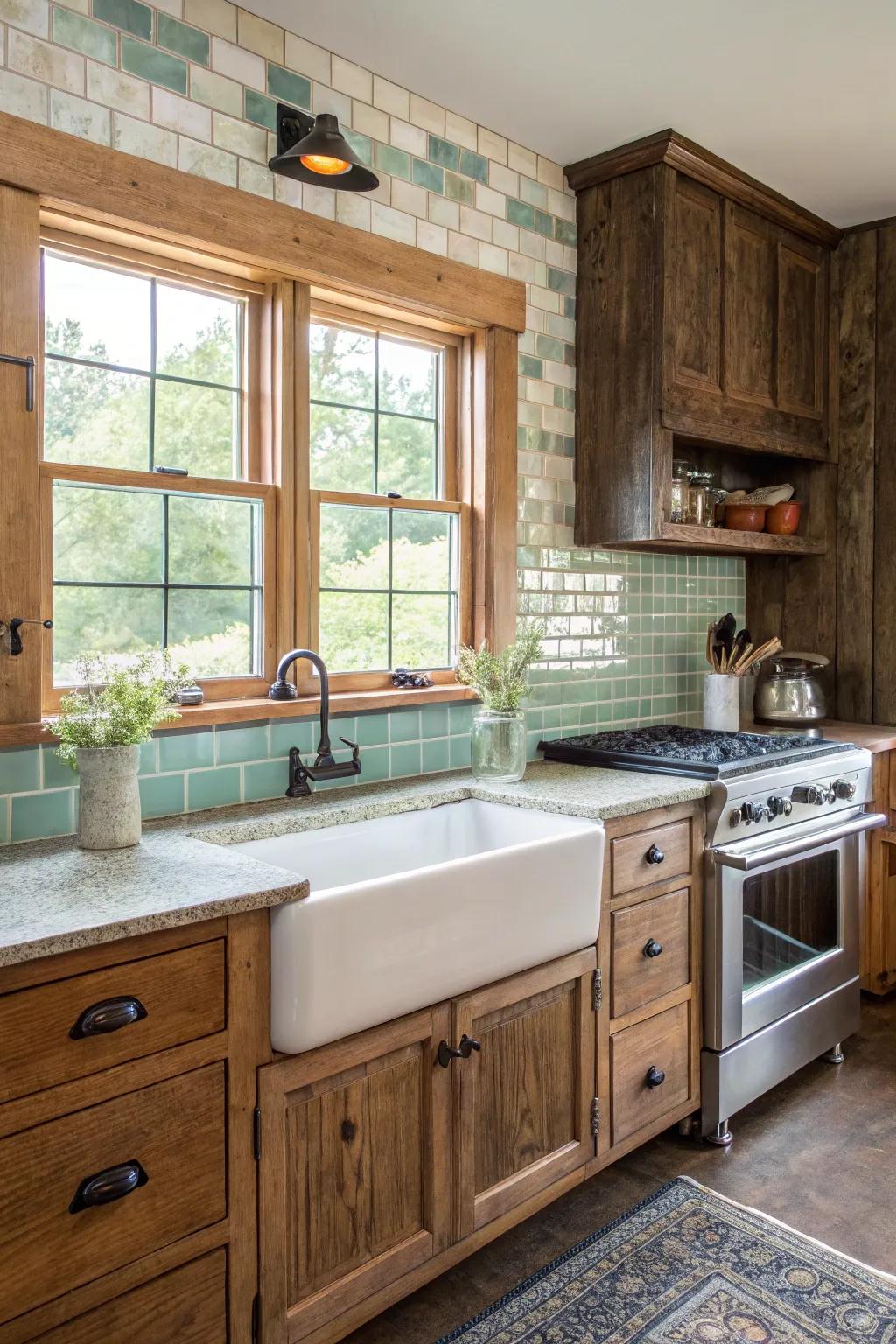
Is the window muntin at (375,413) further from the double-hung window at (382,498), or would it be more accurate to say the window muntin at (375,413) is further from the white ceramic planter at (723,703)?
the white ceramic planter at (723,703)

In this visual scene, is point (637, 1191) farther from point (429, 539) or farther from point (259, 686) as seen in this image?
point (429, 539)

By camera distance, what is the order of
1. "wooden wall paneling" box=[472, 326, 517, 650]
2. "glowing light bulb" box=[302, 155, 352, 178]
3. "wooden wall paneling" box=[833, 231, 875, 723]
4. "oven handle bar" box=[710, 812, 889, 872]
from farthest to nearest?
1. "wooden wall paneling" box=[833, 231, 875, 723]
2. "wooden wall paneling" box=[472, 326, 517, 650]
3. "oven handle bar" box=[710, 812, 889, 872]
4. "glowing light bulb" box=[302, 155, 352, 178]

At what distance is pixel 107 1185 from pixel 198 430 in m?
1.64

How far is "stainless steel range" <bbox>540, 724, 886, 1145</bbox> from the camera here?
2600 millimetres

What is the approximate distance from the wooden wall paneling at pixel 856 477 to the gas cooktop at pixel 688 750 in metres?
0.70

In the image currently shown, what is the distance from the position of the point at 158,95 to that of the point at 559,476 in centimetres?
157

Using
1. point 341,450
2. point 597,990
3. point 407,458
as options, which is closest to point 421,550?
point 407,458

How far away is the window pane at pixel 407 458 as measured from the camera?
2.79 meters

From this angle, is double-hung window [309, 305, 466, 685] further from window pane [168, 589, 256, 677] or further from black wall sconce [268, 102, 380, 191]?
black wall sconce [268, 102, 380, 191]

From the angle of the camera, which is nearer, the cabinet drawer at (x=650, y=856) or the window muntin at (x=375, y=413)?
the cabinet drawer at (x=650, y=856)

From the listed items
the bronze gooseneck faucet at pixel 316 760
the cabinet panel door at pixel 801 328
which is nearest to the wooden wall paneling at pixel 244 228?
the bronze gooseneck faucet at pixel 316 760

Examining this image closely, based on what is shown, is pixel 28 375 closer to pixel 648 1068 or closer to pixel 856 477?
pixel 648 1068

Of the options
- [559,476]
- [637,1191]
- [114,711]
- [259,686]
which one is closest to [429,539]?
[559,476]

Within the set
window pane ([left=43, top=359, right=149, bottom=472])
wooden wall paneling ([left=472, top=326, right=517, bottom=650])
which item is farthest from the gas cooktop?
window pane ([left=43, top=359, right=149, bottom=472])
